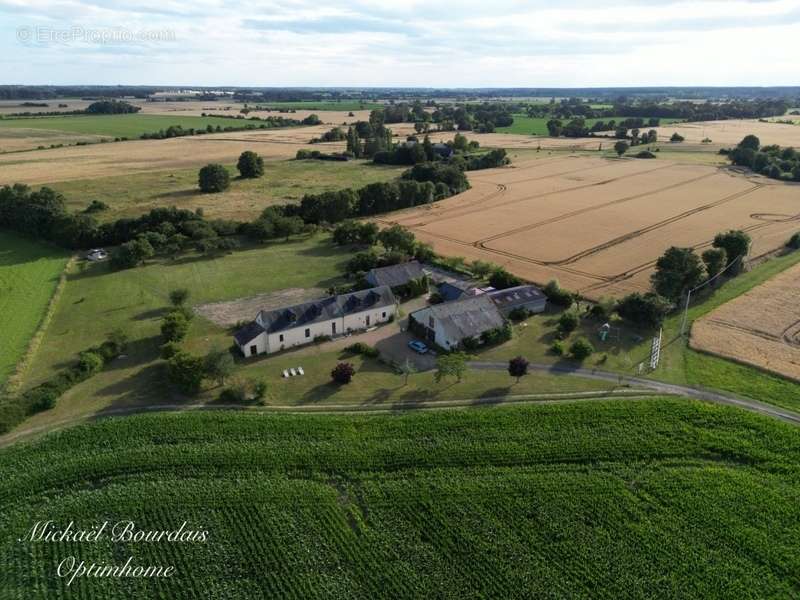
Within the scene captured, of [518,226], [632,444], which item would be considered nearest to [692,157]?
[518,226]

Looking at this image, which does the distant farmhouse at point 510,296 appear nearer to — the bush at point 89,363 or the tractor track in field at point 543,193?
the bush at point 89,363

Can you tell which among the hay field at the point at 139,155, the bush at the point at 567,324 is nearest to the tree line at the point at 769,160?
the bush at the point at 567,324

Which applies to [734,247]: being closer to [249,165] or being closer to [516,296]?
[516,296]

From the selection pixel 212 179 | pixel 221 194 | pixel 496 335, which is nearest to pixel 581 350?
pixel 496 335

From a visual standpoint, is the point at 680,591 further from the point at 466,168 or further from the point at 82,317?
the point at 466,168

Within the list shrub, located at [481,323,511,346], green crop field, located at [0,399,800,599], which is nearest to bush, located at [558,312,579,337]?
shrub, located at [481,323,511,346]

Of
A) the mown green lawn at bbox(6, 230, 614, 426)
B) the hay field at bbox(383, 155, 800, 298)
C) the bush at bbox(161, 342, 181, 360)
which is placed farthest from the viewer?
the hay field at bbox(383, 155, 800, 298)

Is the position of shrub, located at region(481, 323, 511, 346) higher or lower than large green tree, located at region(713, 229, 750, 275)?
lower

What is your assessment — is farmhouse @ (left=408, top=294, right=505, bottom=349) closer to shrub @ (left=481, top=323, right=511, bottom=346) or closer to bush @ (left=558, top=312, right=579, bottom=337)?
shrub @ (left=481, top=323, right=511, bottom=346)
